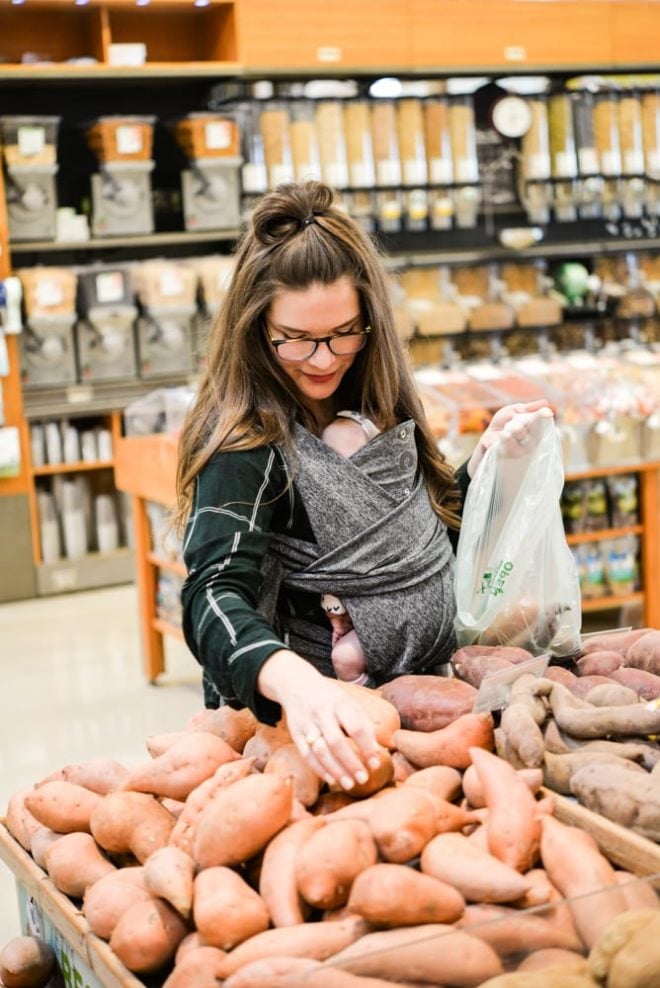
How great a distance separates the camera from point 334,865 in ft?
4.04

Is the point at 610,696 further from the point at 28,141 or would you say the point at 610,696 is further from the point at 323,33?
the point at 323,33

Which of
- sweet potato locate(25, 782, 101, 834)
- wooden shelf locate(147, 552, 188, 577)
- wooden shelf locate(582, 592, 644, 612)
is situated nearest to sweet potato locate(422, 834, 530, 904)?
sweet potato locate(25, 782, 101, 834)

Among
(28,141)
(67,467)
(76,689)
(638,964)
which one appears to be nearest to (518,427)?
(638,964)

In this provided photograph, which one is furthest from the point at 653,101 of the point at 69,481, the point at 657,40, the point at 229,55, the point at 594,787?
the point at 594,787

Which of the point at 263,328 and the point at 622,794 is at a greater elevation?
the point at 263,328

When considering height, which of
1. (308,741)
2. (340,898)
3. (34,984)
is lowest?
(34,984)

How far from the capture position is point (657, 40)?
22.1ft

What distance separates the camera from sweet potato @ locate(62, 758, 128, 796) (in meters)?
1.60

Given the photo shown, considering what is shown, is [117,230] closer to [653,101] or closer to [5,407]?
[5,407]

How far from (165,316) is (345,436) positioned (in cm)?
397

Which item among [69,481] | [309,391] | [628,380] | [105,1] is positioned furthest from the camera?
[69,481]

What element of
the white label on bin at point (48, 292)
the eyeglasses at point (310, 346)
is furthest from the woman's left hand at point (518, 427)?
the white label on bin at point (48, 292)

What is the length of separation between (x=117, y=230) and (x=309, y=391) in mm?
4105

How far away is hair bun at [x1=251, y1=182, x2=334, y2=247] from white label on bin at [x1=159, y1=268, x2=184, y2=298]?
3905mm
